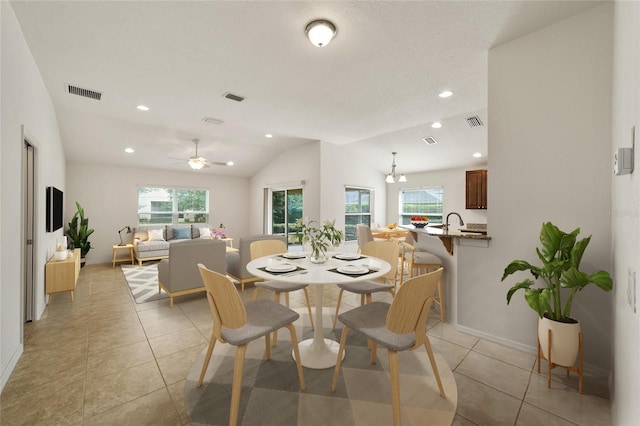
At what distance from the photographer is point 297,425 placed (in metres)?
1.54

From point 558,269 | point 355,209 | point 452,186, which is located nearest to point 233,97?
point 558,269

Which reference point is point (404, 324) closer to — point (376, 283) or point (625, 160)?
point (376, 283)

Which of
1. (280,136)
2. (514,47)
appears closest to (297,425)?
(514,47)

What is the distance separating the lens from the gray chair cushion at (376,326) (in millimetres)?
1537

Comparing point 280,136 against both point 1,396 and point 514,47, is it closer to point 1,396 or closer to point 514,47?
point 514,47

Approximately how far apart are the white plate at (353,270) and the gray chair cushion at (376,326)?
0.28 m

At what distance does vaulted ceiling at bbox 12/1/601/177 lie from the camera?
2.06 metres

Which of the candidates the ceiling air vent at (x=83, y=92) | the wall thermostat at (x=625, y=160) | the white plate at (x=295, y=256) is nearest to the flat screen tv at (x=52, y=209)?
the ceiling air vent at (x=83, y=92)

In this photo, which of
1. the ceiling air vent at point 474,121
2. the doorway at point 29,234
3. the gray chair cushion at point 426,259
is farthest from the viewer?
the ceiling air vent at point 474,121

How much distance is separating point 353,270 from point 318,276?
279 mm

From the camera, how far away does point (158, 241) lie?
6375 millimetres

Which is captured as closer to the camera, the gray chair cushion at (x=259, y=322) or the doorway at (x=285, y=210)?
the gray chair cushion at (x=259, y=322)

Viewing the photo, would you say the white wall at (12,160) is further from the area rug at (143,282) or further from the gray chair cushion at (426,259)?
the gray chair cushion at (426,259)

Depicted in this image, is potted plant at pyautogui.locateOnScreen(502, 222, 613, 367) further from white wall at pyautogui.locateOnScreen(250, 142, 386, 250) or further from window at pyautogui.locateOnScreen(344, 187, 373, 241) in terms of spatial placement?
window at pyautogui.locateOnScreen(344, 187, 373, 241)
